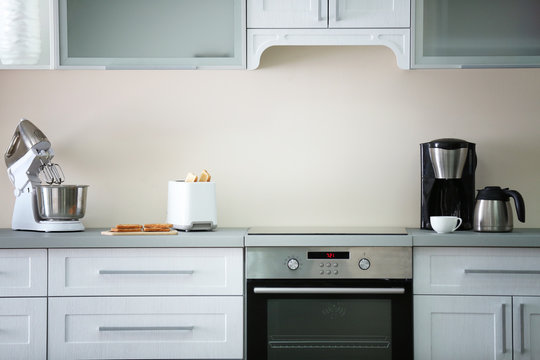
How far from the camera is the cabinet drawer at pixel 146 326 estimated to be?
8.16 feet

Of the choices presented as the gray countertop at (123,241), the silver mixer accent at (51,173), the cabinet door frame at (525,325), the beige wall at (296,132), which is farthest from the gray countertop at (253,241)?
the beige wall at (296,132)

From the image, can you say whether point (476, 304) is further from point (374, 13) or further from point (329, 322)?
point (374, 13)

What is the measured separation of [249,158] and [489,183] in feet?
3.62

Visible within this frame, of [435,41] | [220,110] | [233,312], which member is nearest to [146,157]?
[220,110]

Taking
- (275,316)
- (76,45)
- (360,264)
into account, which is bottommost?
(275,316)

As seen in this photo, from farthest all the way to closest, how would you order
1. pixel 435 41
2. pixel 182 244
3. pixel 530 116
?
pixel 530 116, pixel 435 41, pixel 182 244

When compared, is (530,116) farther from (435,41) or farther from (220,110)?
(220,110)

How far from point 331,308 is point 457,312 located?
478 millimetres

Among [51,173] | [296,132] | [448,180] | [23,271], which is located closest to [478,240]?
[448,180]

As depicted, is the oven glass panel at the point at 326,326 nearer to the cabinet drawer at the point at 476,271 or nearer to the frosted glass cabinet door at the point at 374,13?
the cabinet drawer at the point at 476,271

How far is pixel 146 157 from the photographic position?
3037 mm

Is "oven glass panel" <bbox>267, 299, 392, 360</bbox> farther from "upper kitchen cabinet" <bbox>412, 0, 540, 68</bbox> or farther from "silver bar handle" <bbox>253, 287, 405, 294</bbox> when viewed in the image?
"upper kitchen cabinet" <bbox>412, 0, 540, 68</bbox>

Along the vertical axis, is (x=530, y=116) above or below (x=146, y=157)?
above

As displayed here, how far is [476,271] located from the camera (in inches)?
97.8
